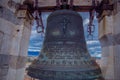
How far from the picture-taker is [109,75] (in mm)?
1681

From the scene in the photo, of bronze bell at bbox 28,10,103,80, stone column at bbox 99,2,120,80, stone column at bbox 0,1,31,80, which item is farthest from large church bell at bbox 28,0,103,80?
stone column at bbox 0,1,31,80

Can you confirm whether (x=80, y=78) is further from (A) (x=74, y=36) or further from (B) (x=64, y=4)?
(B) (x=64, y=4)

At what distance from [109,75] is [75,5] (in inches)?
A: 46.3

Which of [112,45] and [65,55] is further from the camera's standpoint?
[112,45]

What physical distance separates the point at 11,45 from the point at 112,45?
4.69 ft

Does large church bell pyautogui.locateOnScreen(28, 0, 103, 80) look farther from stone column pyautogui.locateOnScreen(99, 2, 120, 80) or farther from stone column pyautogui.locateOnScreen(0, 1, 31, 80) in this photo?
stone column pyautogui.locateOnScreen(0, 1, 31, 80)

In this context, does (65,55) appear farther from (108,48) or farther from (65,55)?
(108,48)

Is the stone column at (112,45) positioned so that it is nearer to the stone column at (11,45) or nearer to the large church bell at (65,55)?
the large church bell at (65,55)

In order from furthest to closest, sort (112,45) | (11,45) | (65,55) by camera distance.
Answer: (11,45)
(112,45)
(65,55)

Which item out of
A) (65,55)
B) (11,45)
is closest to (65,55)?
(65,55)

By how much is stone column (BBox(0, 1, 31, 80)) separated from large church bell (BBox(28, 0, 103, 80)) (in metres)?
0.69

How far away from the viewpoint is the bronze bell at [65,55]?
3.34 ft

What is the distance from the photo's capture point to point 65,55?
3.61 feet

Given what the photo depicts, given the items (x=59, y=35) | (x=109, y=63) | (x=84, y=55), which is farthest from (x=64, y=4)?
(x=109, y=63)
